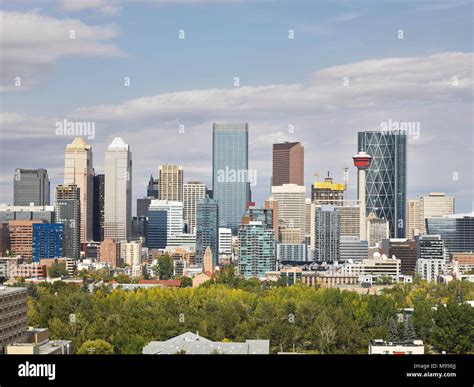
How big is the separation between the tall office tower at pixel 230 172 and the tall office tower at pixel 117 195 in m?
4.50

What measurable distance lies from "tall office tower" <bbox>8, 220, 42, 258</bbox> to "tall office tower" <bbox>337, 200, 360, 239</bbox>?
854 inches

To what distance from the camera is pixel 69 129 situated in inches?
1420

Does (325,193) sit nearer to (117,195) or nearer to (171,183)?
(171,183)

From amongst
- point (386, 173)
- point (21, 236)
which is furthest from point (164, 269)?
point (386, 173)

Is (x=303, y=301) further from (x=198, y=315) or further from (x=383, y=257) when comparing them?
(x=383, y=257)

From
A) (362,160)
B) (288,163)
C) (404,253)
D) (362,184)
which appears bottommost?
(404,253)

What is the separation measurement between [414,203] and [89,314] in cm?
4870

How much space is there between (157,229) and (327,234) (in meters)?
10.5

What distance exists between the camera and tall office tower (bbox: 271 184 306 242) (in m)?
60.4

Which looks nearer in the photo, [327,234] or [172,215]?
[327,234]

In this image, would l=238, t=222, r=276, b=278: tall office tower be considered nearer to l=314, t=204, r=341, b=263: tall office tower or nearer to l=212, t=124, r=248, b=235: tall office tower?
l=212, t=124, r=248, b=235: tall office tower

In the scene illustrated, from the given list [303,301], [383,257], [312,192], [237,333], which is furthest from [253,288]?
[312,192]

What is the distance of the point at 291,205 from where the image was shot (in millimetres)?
61875

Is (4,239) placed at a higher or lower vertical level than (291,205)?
lower
